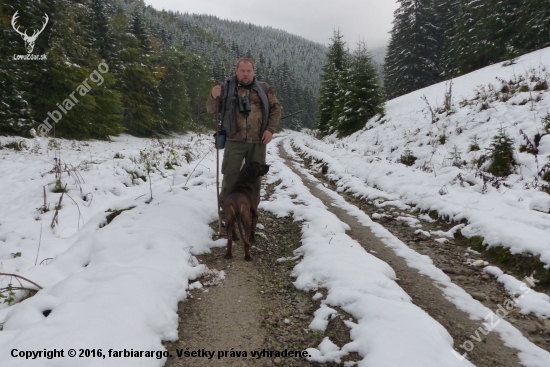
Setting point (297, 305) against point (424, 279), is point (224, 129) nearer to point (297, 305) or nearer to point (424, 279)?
point (297, 305)

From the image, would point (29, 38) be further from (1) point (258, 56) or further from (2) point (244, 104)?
(1) point (258, 56)

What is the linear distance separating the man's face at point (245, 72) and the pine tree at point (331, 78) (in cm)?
2480

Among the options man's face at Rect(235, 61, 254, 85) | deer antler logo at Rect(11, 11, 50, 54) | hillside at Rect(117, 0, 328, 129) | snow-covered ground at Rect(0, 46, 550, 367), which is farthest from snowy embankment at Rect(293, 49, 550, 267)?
hillside at Rect(117, 0, 328, 129)

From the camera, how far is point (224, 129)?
209 inches

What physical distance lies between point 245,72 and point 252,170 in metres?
1.71

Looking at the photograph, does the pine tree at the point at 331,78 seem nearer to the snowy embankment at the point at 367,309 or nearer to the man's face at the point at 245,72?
the man's face at the point at 245,72

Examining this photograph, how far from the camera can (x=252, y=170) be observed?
5.12 m

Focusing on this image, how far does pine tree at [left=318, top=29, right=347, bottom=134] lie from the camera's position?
2928 cm

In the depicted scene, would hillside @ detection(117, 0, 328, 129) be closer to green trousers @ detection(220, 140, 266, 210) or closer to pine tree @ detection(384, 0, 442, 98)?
pine tree @ detection(384, 0, 442, 98)

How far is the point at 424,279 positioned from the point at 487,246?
1420mm

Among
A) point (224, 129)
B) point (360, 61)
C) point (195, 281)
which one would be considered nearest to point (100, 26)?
point (360, 61)

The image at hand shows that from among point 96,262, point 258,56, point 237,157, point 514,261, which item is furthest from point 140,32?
point 258,56

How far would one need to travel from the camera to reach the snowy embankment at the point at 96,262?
225 cm

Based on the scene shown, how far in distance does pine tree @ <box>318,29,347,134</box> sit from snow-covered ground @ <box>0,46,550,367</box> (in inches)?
786
